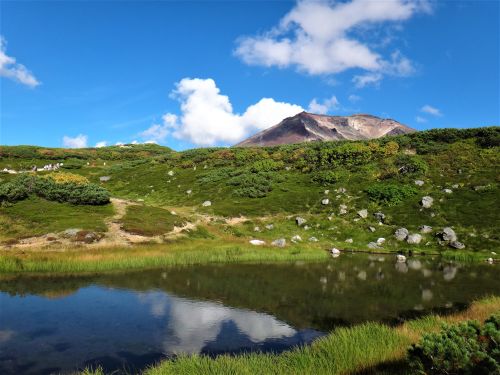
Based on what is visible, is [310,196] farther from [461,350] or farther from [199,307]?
[461,350]

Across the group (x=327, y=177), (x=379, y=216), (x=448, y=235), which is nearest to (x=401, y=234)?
(x=448, y=235)

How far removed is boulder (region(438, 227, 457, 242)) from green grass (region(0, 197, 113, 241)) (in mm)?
40418

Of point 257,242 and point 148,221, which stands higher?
point 148,221

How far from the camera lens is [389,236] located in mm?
50188

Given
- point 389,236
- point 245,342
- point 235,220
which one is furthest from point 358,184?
point 245,342

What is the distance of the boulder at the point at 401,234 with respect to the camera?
49.3m

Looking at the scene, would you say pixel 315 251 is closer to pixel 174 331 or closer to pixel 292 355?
pixel 174 331

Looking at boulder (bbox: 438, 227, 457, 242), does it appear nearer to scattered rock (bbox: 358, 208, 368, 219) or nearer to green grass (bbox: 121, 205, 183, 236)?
scattered rock (bbox: 358, 208, 368, 219)

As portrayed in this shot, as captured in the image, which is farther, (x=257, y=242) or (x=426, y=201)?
(x=426, y=201)

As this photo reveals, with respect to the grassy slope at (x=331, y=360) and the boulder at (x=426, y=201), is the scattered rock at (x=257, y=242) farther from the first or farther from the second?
the grassy slope at (x=331, y=360)

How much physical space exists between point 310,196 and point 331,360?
53.6 meters

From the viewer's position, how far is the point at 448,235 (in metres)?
47.7

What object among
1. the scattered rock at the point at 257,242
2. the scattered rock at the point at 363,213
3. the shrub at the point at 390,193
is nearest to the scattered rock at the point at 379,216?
the scattered rock at the point at 363,213

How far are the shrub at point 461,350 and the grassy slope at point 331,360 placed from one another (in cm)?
228
